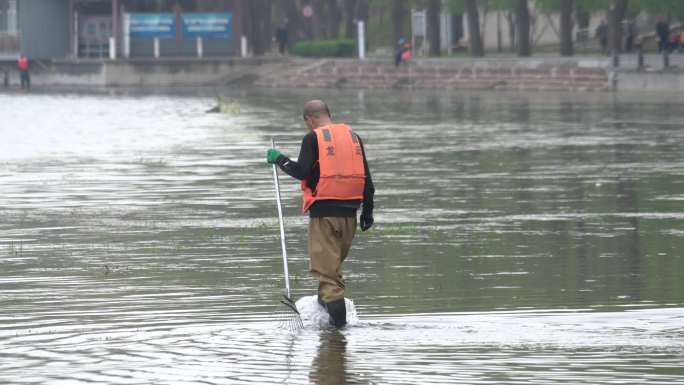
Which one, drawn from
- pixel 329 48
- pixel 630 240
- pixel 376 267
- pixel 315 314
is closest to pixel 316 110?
pixel 315 314

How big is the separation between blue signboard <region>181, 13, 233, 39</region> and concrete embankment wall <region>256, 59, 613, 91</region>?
26.9 feet

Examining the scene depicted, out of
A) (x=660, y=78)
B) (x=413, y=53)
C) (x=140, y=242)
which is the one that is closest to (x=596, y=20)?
(x=413, y=53)

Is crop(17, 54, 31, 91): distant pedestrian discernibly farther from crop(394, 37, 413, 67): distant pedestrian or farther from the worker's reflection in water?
the worker's reflection in water

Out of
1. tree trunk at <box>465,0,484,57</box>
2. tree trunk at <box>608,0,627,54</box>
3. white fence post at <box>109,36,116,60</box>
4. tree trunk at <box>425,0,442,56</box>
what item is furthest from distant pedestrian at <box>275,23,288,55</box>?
tree trunk at <box>608,0,627,54</box>

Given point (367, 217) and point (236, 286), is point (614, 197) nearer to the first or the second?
point (236, 286)

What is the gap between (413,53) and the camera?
80875 millimetres

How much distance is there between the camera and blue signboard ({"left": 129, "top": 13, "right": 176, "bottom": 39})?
83312 millimetres

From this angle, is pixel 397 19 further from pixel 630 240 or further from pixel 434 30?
pixel 630 240

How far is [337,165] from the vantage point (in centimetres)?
1070

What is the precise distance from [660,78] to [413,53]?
27.5m

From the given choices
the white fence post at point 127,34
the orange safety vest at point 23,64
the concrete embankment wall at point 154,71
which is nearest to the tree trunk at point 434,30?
the concrete embankment wall at point 154,71

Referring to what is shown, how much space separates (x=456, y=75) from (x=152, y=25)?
2268 centimetres

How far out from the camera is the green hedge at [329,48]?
78.5 m

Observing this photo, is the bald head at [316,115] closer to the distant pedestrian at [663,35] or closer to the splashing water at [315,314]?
the splashing water at [315,314]
